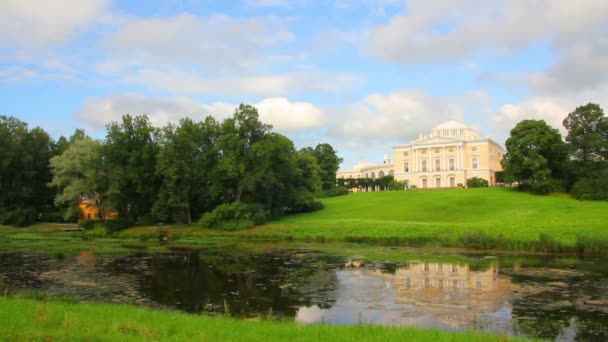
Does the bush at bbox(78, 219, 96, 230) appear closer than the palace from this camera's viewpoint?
Yes

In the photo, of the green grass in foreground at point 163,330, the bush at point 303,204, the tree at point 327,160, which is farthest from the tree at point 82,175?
the tree at point 327,160

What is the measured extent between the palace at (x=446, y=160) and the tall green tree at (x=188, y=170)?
5993 cm

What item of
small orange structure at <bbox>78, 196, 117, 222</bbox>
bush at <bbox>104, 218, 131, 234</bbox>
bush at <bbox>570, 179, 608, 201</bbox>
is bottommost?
bush at <bbox>104, 218, 131, 234</bbox>

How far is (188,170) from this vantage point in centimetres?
4688

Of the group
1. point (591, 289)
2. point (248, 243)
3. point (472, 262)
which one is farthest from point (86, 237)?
point (591, 289)

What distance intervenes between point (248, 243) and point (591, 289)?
24181 mm

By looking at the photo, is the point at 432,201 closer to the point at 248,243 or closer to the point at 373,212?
the point at 373,212

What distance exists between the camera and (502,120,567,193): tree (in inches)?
2357

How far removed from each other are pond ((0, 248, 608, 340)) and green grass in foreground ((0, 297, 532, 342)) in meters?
2.11

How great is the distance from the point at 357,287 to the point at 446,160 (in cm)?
8600

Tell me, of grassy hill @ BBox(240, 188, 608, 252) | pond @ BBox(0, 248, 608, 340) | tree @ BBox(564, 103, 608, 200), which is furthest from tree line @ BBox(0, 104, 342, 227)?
tree @ BBox(564, 103, 608, 200)

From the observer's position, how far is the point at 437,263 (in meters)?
25.3

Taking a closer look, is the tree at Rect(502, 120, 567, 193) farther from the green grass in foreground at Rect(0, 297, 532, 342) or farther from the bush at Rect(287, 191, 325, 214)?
the green grass in foreground at Rect(0, 297, 532, 342)

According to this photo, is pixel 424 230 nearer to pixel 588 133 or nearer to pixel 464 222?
pixel 464 222
